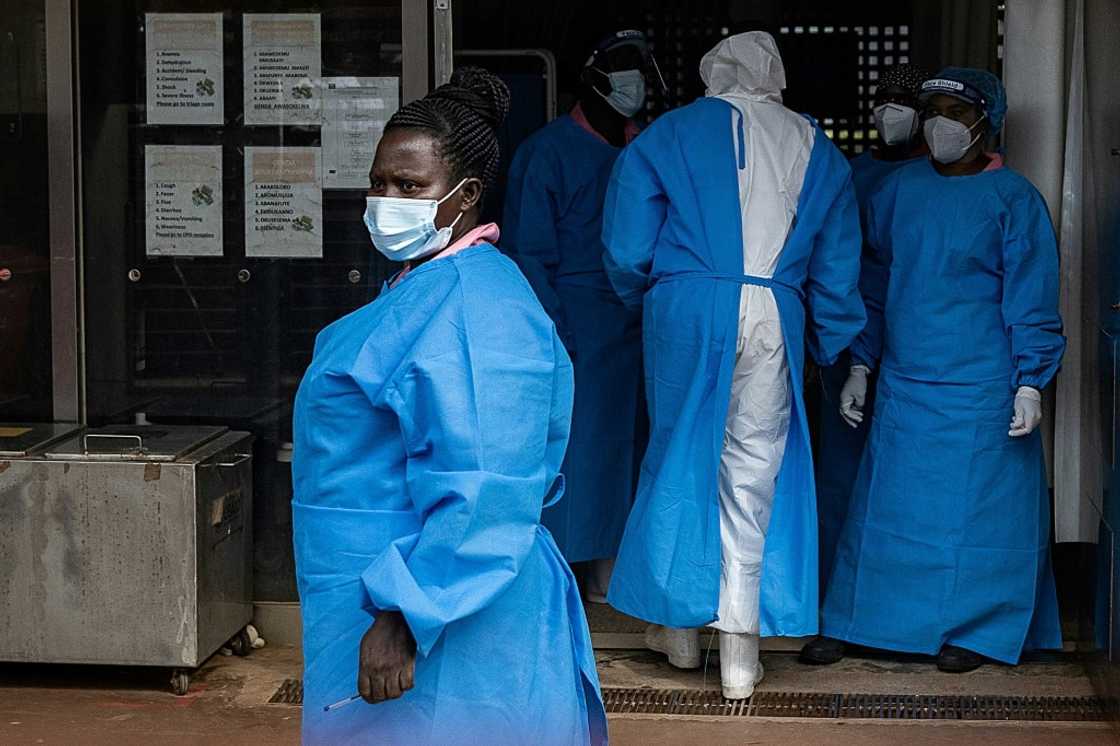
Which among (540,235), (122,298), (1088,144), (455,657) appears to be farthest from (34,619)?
(1088,144)

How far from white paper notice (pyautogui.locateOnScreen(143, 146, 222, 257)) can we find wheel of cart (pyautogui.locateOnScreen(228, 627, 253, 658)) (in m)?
1.11

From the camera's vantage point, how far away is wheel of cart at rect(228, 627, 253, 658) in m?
4.85

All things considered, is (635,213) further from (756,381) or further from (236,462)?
(236,462)

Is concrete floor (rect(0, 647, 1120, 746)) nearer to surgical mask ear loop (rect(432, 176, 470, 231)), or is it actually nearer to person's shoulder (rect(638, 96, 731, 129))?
person's shoulder (rect(638, 96, 731, 129))

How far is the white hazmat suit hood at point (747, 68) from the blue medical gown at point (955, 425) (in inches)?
20.7

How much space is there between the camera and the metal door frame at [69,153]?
4727mm

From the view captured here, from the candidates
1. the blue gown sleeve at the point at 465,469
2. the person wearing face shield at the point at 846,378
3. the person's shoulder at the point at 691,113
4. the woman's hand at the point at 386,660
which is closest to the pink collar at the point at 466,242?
the blue gown sleeve at the point at 465,469

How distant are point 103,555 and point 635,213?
1.68 metres

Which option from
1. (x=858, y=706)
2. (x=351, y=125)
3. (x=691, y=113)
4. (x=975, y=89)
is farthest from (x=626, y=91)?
(x=858, y=706)

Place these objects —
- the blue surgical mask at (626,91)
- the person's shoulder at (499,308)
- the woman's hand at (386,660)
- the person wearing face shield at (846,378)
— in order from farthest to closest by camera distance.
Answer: the person wearing face shield at (846,378)
the blue surgical mask at (626,91)
the person's shoulder at (499,308)
the woman's hand at (386,660)

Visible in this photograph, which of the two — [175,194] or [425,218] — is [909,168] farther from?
[425,218]

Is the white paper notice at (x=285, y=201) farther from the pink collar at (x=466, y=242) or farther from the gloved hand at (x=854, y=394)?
the pink collar at (x=466, y=242)

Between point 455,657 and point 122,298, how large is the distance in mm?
2837

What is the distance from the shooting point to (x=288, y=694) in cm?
456
